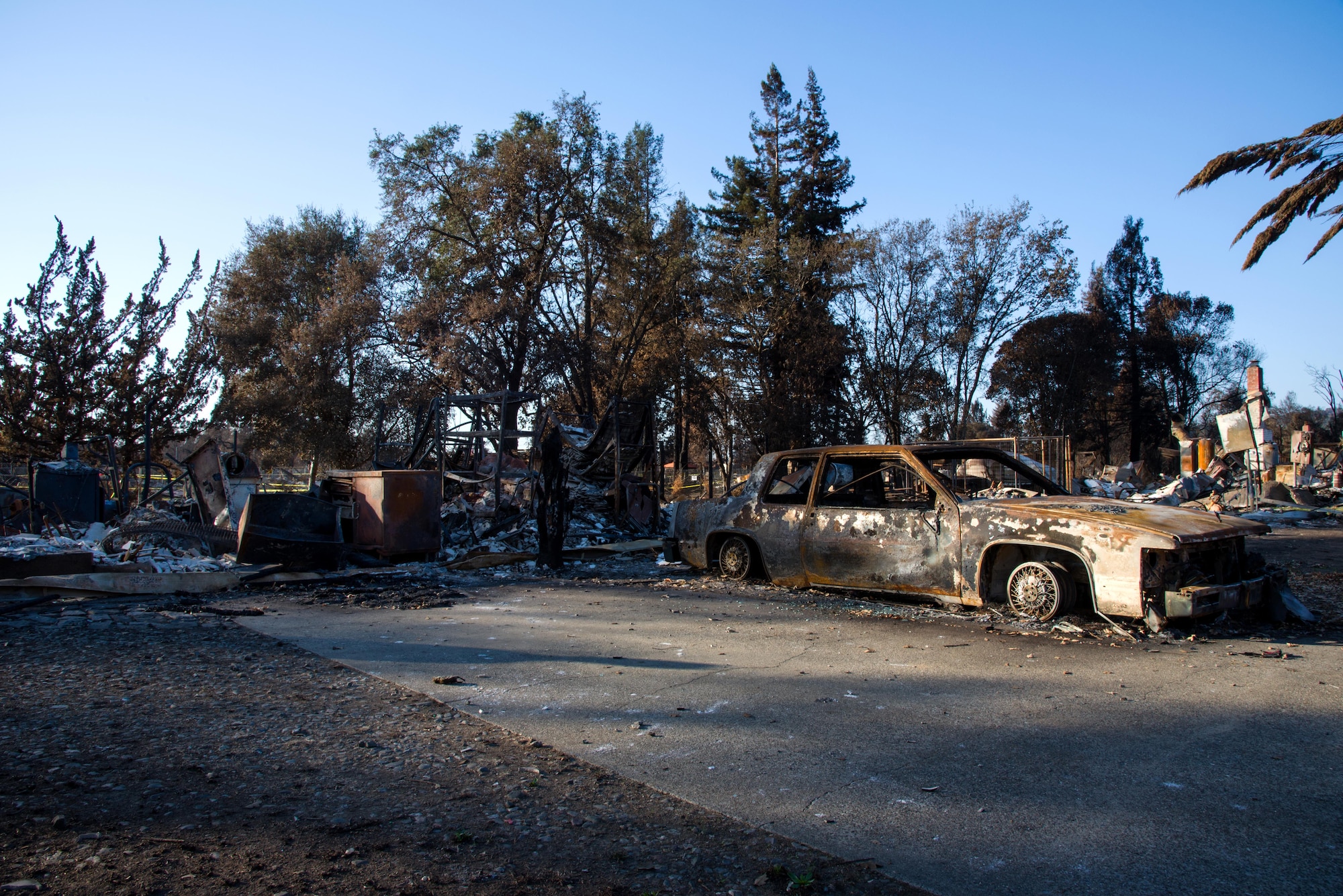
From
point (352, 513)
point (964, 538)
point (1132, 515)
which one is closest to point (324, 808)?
point (964, 538)

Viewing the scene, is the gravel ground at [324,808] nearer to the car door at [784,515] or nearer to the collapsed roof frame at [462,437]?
the car door at [784,515]

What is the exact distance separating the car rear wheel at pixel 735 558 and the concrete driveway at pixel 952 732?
2030 millimetres

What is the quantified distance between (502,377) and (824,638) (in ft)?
68.5

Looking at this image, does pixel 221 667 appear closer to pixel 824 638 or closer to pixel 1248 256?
pixel 824 638

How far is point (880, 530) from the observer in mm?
7270

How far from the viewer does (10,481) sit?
15.9 metres

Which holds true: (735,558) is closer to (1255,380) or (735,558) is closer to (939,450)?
(939,450)

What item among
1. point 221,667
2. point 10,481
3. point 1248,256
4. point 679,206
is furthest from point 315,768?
point 679,206

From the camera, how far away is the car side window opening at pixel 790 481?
27.5ft

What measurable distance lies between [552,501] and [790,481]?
3.77 meters

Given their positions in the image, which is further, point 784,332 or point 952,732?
point 784,332

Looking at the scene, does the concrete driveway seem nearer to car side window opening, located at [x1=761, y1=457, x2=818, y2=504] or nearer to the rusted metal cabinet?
car side window opening, located at [x1=761, y1=457, x2=818, y2=504]

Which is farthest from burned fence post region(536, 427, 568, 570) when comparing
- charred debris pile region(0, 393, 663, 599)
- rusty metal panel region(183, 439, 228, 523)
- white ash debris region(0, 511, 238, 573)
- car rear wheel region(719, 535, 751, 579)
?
rusty metal panel region(183, 439, 228, 523)

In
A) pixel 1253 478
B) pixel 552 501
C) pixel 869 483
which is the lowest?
pixel 552 501
